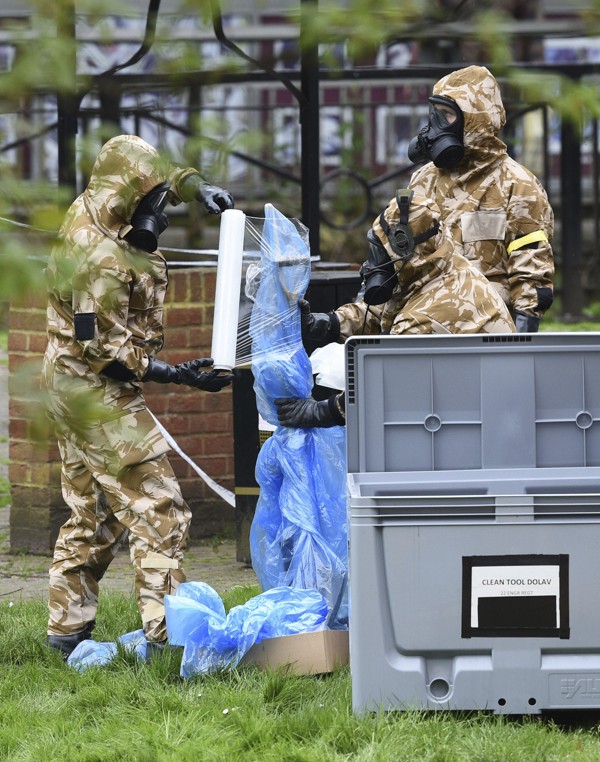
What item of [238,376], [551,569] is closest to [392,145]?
[238,376]

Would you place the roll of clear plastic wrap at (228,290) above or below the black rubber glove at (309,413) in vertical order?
above

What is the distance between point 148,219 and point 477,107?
171cm

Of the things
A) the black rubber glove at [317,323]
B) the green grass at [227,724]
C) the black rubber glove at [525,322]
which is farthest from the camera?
the black rubber glove at [525,322]

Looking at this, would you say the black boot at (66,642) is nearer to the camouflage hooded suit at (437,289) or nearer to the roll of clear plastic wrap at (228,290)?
the roll of clear plastic wrap at (228,290)

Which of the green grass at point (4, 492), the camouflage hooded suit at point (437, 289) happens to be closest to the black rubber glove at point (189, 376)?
the camouflage hooded suit at point (437, 289)

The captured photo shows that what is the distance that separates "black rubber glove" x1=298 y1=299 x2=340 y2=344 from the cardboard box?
3.68 feet

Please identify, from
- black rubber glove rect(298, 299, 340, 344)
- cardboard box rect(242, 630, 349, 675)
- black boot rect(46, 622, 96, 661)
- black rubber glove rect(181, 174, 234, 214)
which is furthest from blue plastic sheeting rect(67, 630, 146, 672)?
black rubber glove rect(181, 174, 234, 214)

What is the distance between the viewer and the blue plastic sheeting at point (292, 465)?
4629 millimetres

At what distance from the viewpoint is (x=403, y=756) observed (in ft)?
11.2

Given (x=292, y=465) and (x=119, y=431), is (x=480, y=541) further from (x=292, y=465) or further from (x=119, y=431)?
(x=119, y=431)

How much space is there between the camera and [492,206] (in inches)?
214

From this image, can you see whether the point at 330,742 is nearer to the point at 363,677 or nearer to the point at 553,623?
the point at 363,677

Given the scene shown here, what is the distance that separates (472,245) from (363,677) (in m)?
2.35

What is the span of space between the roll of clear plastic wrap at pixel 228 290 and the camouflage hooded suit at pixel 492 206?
1263mm
